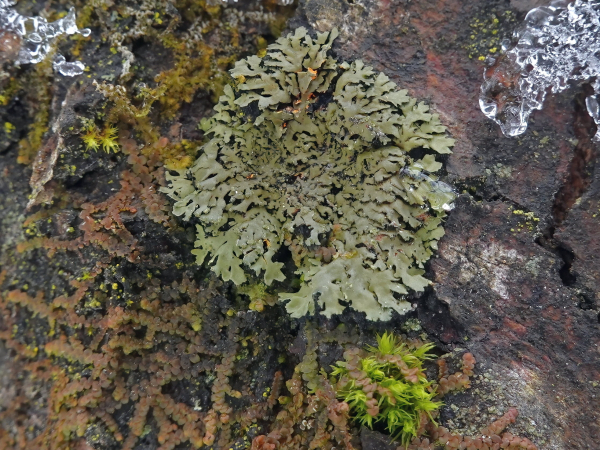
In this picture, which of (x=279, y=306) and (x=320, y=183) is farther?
(x=279, y=306)

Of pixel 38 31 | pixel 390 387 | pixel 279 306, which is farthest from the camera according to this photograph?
pixel 38 31

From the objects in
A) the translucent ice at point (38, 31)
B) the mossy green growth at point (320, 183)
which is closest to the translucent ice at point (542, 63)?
the mossy green growth at point (320, 183)

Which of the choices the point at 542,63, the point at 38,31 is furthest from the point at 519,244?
the point at 38,31

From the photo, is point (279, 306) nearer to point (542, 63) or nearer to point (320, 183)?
point (320, 183)

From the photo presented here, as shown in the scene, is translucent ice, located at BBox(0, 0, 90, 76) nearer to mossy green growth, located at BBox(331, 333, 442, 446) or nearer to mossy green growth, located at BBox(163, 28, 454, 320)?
mossy green growth, located at BBox(163, 28, 454, 320)

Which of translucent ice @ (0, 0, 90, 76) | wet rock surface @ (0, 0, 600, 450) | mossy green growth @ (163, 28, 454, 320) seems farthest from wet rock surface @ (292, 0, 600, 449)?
translucent ice @ (0, 0, 90, 76)

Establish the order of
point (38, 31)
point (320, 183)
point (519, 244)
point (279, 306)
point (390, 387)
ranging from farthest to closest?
point (38, 31) → point (279, 306) → point (320, 183) → point (519, 244) → point (390, 387)

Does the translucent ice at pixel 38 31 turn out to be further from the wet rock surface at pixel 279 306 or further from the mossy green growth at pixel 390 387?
the mossy green growth at pixel 390 387
